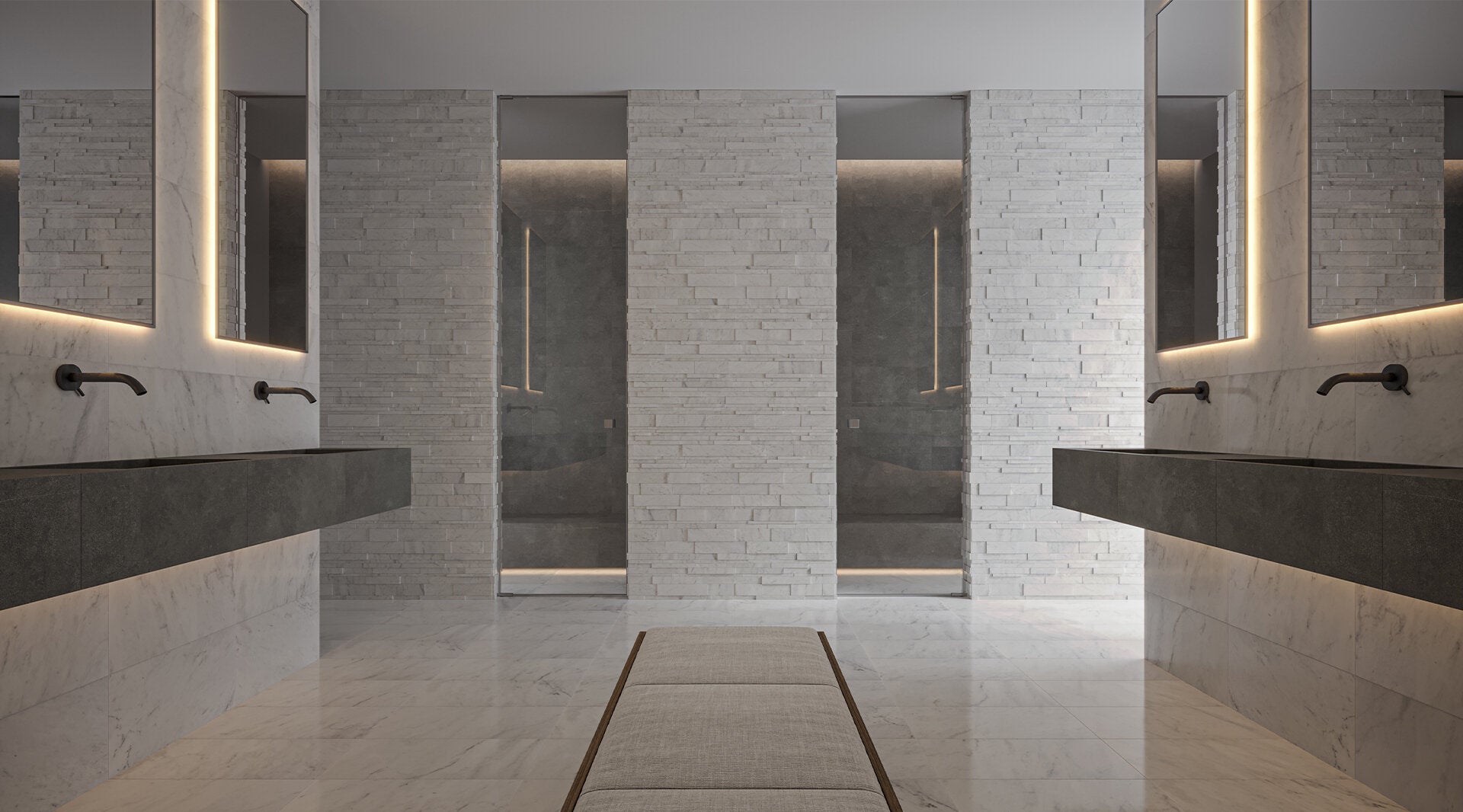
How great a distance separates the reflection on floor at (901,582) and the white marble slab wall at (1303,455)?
160 centimetres

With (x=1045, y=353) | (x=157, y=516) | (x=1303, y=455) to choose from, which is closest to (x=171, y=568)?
(x=157, y=516)

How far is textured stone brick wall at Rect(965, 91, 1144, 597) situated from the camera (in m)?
5.31

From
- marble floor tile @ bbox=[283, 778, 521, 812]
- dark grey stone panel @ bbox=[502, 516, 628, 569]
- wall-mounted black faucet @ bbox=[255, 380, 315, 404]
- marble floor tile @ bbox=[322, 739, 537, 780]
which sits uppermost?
wall-mounted black faucet @ bbox=[255, 380, 315, 404]

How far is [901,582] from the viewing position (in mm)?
5410

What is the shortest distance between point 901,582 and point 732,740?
153 inches

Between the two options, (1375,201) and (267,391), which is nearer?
(1375,201)

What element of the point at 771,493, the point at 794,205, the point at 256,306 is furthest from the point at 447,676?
the point at 794,205

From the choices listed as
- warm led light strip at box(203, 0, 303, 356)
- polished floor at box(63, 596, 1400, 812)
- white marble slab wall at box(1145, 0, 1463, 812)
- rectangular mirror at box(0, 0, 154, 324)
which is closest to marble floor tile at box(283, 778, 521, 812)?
polished floor at box(63, 596, 1400, 812)

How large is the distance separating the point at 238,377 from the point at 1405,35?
4.10 metres

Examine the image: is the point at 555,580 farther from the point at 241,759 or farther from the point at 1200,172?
the point at 1200,172

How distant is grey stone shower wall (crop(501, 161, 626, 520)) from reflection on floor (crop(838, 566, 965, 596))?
4.94 ft

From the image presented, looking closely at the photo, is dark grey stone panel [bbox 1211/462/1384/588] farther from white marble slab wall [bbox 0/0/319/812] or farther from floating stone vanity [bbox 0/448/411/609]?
white marble slab wall [bbox 0/0/319/812]

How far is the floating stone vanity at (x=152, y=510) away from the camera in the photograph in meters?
1.79

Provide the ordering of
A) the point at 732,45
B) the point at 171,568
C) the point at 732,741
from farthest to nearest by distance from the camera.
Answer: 1. the point at 732,45
2. the point at 171,568
3. the point at 732,741
